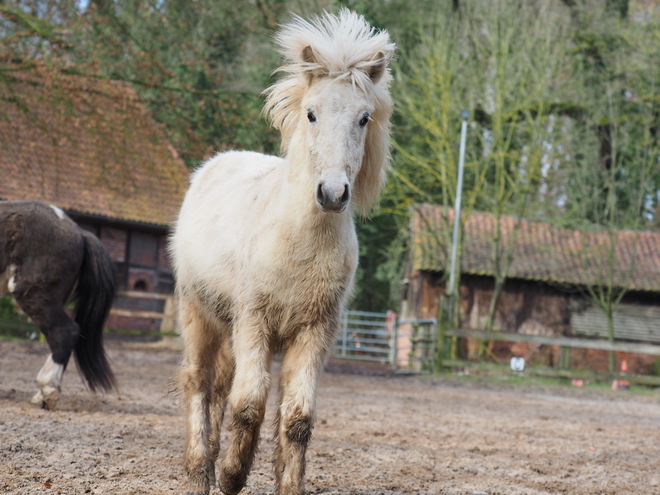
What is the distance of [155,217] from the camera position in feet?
70.9

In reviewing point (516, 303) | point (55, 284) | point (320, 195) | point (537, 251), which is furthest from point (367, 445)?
point (516, 303)

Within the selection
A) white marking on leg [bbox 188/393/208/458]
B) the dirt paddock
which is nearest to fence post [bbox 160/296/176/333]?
the dirt paddock

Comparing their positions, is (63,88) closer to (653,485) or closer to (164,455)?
(164,455)

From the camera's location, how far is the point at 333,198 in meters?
3.51

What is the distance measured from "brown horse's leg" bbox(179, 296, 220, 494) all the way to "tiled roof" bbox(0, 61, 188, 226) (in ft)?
25.2

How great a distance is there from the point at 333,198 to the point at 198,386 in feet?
5.77

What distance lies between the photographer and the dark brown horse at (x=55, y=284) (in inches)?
283

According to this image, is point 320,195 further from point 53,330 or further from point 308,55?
point 53,330

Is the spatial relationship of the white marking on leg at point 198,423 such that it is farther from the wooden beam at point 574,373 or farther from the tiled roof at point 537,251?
the tiled roof at point 537,251

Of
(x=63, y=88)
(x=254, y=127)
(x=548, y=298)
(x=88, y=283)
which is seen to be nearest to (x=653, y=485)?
(x=88, y=283)

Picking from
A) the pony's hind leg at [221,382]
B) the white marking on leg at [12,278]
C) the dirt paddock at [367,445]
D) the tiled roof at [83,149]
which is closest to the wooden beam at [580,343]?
the dirt paddock at [367,445]

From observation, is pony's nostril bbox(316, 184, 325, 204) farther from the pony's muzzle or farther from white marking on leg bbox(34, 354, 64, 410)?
white marking on leg bbox(34, 354, 64, 410)

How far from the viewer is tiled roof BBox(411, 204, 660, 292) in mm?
24281

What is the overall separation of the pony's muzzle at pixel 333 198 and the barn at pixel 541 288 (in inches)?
831
